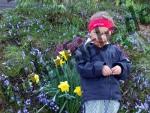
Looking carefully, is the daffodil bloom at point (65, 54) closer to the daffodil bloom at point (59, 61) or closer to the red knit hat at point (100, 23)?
the daffodil bloom at point (59, 61)

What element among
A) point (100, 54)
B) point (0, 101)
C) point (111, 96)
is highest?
point (100, 54)

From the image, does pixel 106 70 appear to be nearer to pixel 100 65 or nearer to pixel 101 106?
pixel 100 65

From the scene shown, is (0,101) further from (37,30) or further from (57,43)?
(37,30)

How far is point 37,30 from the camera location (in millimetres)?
6410

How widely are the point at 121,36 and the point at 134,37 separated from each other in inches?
8.2

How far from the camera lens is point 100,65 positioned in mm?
3938

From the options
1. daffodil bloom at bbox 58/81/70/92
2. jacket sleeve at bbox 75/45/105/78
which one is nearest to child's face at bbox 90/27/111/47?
jacket sleeve at bbox 75/45/105/78

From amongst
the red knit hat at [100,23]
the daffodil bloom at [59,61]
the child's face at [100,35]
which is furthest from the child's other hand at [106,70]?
the daffodil bloom at [59,61]

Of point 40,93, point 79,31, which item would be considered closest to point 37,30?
point 79,31

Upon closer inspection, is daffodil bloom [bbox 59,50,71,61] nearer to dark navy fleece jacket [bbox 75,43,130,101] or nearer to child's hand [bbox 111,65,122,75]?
dark navy fleece jacket [bbox 75,43,130,101]

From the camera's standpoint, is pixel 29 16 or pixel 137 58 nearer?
pixel 137 58

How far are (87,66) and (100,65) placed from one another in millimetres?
105

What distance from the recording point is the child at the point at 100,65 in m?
3.97

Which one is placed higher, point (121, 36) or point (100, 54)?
point (100, 54)
